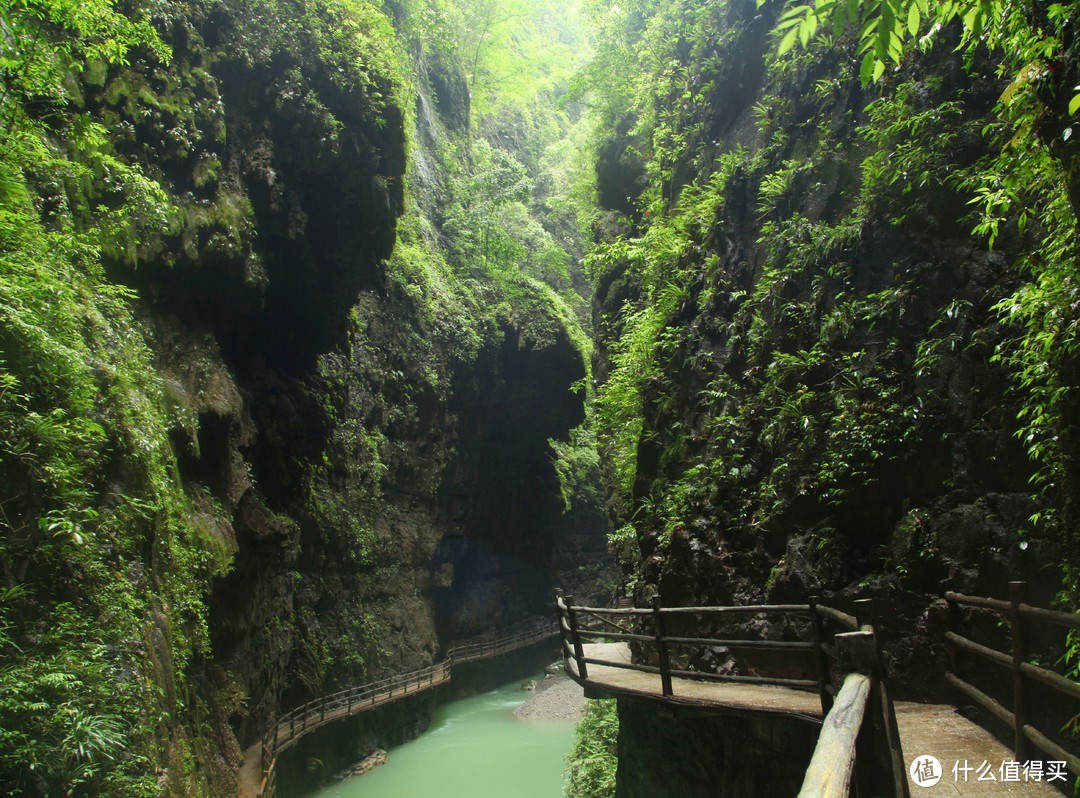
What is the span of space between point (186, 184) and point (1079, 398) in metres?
9.45

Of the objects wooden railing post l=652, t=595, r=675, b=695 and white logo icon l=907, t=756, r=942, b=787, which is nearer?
white logo icon l=907, t=756, r=942, b=787

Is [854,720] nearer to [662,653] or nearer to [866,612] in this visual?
[866,612]

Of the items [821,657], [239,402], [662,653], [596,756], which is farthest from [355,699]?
[821,657]

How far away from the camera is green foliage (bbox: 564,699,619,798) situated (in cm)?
1033

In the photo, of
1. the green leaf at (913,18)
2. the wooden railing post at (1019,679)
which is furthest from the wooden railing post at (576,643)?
the green leaf at (913,18)

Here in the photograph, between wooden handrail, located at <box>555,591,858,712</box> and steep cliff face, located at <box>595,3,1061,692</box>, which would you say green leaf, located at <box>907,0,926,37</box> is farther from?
steep cliff face, located at <box>595,3,1061,692</box>

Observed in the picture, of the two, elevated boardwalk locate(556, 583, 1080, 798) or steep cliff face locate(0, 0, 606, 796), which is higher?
steep cliff face locate(0, 0, 606, 796)

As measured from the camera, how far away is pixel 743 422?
7.00 metres

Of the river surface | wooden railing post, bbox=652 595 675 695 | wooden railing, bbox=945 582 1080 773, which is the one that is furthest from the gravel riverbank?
wooden railing, bbox=945 582 1080 773

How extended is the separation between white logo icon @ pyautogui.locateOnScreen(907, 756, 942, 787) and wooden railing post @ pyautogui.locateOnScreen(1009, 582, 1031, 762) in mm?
378

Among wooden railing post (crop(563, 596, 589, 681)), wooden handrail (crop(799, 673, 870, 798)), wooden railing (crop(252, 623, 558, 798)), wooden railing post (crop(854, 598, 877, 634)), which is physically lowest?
wooden railing (crop(252, 623, 558, 798))

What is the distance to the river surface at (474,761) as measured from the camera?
13320mm

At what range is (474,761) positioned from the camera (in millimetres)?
14875

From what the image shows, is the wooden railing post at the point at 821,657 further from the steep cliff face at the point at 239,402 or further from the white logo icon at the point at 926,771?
the steep cliff face at the point at 239,402
